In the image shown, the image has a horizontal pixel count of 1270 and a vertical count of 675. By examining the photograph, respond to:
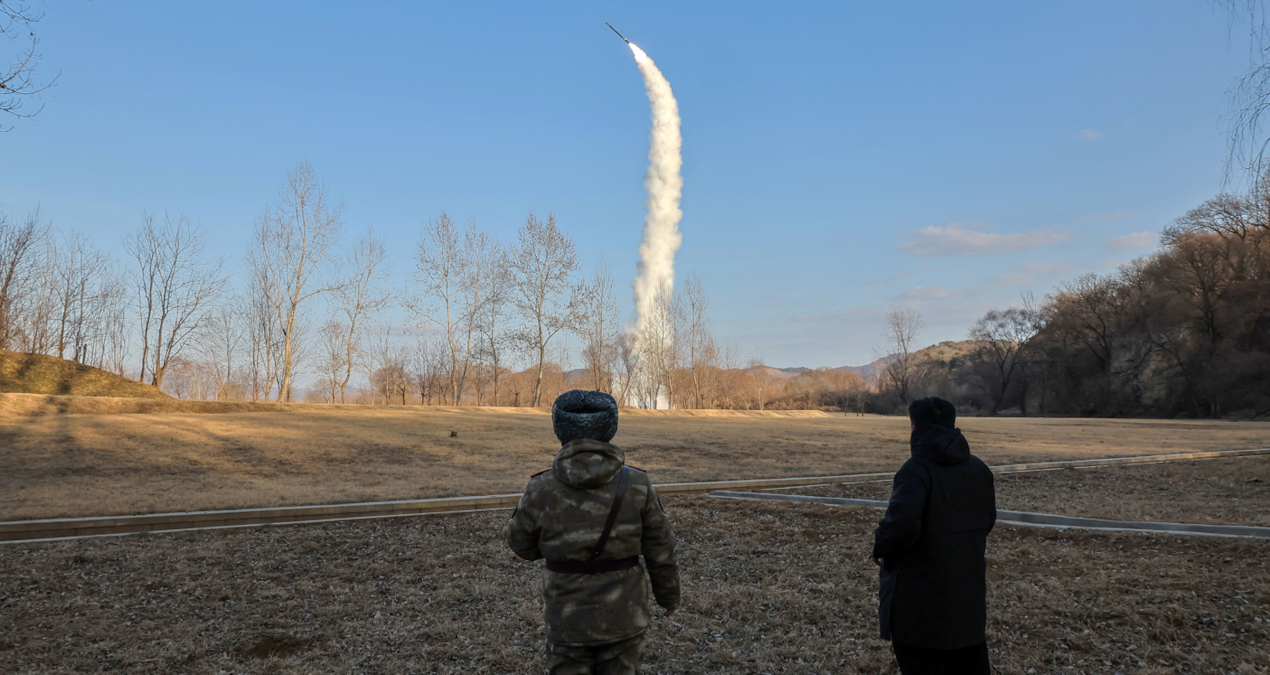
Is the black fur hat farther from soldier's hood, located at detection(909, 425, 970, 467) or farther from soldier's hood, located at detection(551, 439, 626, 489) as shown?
soldier's hood, located at detection(909, 425, 970, 467)

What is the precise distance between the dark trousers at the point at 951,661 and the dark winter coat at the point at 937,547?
66 millimetres

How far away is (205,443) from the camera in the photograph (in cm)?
1684

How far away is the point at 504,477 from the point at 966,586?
12.2 meters

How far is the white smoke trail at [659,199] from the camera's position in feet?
136

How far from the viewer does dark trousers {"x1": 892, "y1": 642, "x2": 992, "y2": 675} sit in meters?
2.94

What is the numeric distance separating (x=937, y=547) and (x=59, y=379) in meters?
33.6

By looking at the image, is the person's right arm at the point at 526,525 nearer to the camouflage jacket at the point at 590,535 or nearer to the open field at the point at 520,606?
the camouflage jacket at the point at 590,535

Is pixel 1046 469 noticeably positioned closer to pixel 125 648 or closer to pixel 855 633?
pixel 855 633

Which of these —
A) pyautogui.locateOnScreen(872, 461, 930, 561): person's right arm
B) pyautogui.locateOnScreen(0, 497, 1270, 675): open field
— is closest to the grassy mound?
pyautogui.locateOnScreen(0, 497, 1270, 675): open field

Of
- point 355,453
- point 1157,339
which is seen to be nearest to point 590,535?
point 355,453

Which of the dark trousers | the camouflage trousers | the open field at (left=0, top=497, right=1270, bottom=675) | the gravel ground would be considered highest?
the camouflage trousers

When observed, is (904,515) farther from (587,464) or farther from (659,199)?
(659,199)

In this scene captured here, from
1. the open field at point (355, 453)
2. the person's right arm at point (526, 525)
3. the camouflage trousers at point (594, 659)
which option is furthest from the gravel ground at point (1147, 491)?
the person's right arm at point (526, 525)

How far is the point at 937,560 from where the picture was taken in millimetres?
2943
